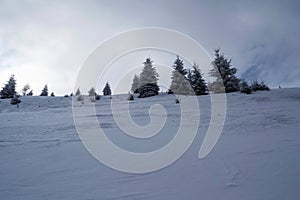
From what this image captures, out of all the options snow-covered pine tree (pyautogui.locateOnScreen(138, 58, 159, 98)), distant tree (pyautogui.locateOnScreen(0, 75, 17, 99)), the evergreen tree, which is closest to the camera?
the evergreen tree

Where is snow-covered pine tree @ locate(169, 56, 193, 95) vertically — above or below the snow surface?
above

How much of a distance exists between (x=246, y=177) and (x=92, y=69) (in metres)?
5.83

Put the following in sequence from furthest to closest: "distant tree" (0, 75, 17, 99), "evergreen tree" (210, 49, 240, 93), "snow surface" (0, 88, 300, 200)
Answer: "distant tree" (0, 75, 17, 99)
"evergreen tree" (210, 49, 240, 93)
"snow surface" (0, 88, 300, 200)

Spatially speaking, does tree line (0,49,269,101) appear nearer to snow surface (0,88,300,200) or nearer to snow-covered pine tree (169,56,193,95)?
snow-covered pine tree (169,56,193,95)

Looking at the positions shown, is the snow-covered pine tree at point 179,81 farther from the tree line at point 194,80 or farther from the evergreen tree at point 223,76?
the evergreen tree at point 223,76

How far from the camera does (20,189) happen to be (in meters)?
3.44

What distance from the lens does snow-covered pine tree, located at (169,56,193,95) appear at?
2484 centimetres

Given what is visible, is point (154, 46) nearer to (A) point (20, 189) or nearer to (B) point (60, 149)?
(B) point (60, 149)

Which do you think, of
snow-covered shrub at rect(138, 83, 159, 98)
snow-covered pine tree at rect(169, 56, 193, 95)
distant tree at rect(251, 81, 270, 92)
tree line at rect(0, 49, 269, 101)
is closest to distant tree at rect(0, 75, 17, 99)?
tree line at rect(0, 49, 269, 101)

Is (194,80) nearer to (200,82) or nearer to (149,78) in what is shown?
(200,82)

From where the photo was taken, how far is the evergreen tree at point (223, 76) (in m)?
24.2

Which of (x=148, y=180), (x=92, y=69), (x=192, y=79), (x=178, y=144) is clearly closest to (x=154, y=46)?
(x=92, y=69)

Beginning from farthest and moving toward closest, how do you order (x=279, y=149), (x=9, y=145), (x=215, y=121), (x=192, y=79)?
1. (x=192, y=79)
2. (x=215, y=121)
3. (x=9, y=145)
4. (x=279, y=149)

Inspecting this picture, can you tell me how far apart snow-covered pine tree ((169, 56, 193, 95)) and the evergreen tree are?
2751 millimetres
